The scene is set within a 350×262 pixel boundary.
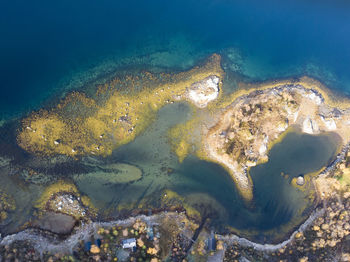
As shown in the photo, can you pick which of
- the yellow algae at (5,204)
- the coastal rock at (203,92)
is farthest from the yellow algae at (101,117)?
the yellow algae at (5,204)

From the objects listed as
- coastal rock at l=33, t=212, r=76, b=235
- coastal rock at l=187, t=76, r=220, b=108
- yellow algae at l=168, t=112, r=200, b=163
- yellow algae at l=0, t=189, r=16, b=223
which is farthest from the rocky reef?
yellow algae at l=0, t=189, r=16, b=223

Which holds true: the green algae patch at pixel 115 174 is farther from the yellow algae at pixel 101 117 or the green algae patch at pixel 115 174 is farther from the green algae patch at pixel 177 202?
the green algae patch at pixel 177 202

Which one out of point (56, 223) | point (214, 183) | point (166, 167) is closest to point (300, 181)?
point (214, 183)

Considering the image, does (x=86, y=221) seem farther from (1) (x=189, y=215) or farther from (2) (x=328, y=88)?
(2) (x=328, y=88)

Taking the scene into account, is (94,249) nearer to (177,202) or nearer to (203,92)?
(177,202)

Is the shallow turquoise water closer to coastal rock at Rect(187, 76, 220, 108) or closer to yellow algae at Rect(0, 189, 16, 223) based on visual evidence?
coastal rock at Rect(187, 76, 220, 108)
